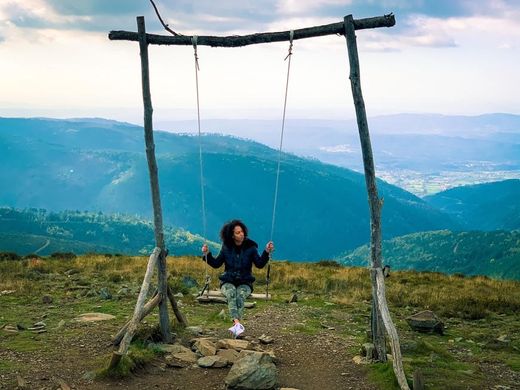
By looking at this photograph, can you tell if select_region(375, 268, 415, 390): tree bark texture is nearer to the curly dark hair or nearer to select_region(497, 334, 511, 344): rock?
the curly dark hair

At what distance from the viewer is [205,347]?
10.3 meters

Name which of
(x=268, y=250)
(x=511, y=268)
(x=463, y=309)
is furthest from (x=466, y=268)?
(x=268, y=250)

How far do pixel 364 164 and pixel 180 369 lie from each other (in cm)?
475

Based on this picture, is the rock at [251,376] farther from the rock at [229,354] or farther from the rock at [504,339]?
the rock at [504,339]

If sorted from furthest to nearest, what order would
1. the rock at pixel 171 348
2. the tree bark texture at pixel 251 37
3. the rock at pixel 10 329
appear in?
1. the rock at pixel 10 329
2. the rock at pixel 171 348
3. the tree bark texture at pixel 251 37

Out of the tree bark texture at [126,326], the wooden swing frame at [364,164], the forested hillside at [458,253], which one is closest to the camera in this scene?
the wooden swing frame at [364,164]

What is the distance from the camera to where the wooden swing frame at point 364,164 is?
30.6 feet

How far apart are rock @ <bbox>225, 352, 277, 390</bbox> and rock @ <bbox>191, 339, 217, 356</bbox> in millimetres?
1353

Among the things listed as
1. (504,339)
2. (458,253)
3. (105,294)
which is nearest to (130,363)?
(105,294)

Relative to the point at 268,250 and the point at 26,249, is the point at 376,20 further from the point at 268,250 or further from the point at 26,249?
the point at 26,249

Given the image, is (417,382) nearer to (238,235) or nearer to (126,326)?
(238,235)

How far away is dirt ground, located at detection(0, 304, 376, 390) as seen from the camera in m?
8.73

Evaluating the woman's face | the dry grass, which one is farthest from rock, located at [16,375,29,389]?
the dry grass

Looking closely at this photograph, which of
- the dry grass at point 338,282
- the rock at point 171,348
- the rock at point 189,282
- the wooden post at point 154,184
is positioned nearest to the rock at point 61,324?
the wooden post at point 154,184
